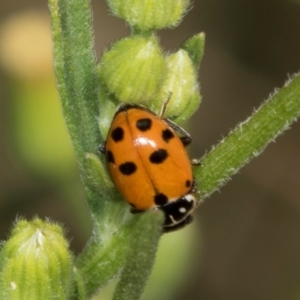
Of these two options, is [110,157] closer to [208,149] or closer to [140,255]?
[140,255]

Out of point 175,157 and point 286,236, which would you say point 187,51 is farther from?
point 286,236

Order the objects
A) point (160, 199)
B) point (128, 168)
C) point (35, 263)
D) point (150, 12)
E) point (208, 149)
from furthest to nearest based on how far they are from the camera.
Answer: point (208, 149)
point (160, 199)
point (128, 168)
point (150, 12)
point (35, 263)

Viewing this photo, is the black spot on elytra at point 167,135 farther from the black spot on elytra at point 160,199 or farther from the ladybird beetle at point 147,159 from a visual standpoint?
the black spot on elytra at point 160,199

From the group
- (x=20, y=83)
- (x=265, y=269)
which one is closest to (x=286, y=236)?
(x=265, y=269)

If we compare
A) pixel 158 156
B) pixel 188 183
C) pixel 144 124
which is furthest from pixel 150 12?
pixel 188 183

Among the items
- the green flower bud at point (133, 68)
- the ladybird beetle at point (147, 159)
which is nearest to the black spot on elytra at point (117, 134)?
the ladybird beetle at point (147, 159)

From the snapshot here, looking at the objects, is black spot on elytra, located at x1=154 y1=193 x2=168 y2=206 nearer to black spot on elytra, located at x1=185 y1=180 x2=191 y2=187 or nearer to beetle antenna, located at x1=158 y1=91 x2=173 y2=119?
black spot on elytra, located at x1=185 y1=180 x2=191 y2=187
